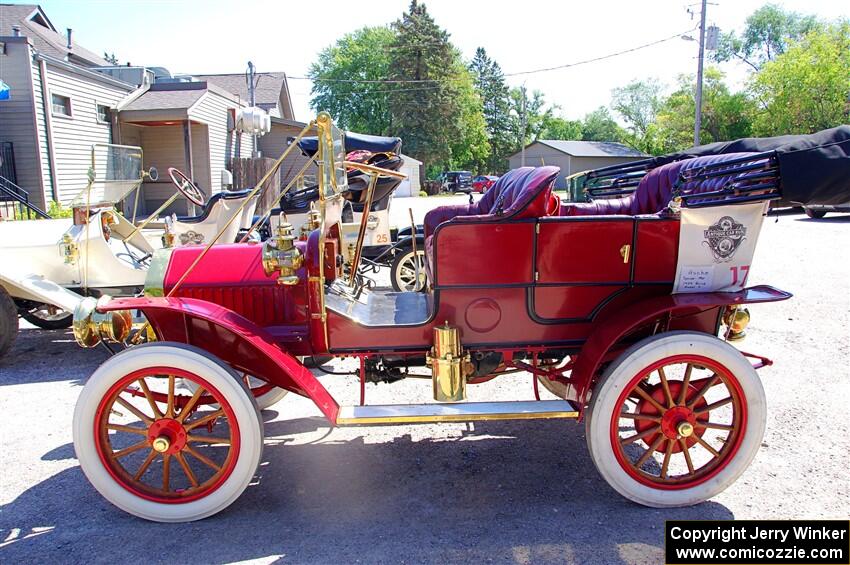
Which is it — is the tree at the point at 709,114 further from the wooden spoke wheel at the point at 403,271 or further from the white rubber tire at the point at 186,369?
the white rubber tire at the point at 186,369

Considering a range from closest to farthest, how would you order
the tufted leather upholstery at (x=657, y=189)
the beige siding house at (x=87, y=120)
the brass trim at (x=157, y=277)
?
the tufted leather upholstery at (x=657, y=189) < the brass trim at (x=157, y=277) < the beige siding house at (x=87, y=120)

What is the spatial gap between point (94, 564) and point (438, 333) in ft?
5.67

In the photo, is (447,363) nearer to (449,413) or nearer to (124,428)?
(449,413)

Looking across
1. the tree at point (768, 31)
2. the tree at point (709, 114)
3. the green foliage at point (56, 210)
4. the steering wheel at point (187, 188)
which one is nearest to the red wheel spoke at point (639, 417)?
the steering wheel at point (187, 188)

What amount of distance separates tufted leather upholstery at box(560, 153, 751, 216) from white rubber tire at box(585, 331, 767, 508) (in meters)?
0.75

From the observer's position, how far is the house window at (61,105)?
13609 mm

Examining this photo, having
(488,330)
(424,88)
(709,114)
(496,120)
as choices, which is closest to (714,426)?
(488,330)

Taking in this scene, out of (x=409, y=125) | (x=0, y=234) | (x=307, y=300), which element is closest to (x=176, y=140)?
(x=0, y=234)

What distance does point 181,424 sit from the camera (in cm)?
283

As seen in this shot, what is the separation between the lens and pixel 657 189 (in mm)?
3492

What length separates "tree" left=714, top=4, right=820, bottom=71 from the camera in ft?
169

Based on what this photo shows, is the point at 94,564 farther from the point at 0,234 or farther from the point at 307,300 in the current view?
the point at 0,234

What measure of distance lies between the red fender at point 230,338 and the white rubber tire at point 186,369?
0.56 feet

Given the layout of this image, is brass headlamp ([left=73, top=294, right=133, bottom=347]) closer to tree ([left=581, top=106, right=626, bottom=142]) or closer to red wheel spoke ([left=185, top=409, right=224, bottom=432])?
red wheel spoke ([left=185, top=409, right=224, bottom=432])
